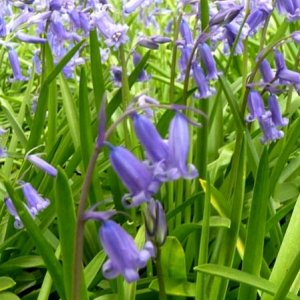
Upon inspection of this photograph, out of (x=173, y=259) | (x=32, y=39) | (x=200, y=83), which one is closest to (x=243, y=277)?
(x=173, y=259)

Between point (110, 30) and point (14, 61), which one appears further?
point (14, 61)

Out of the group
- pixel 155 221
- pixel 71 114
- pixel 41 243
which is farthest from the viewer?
pixel 71 114

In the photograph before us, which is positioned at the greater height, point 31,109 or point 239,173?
point 239,173

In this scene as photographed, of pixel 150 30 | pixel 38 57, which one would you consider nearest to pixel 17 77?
pixel 38 57

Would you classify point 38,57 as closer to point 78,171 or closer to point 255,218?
point 78,171

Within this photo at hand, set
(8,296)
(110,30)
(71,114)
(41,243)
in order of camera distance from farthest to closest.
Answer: (71,114)
(110,30)
(8,296)
(41,243)

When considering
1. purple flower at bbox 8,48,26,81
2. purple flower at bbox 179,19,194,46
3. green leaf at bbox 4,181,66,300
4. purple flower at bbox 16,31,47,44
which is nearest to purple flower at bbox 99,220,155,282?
green leaf at bbox 4,181,66,300

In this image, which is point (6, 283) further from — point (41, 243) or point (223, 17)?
point (223, 17)
